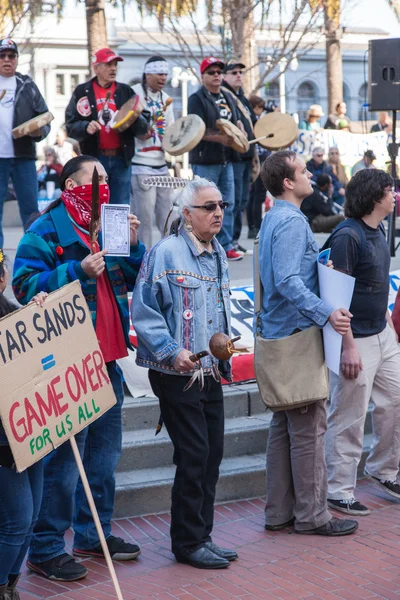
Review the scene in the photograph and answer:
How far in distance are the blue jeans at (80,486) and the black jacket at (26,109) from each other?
3.81 meters

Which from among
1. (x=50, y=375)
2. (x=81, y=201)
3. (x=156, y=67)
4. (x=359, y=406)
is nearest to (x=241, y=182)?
(x=156, y=67)

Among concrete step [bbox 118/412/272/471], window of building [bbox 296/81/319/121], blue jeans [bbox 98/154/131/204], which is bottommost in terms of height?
concrete step [bbox 118/412/272/471]

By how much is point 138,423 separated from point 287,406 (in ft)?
4.39

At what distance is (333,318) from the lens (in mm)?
5156

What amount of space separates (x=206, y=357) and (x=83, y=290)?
2.30ft

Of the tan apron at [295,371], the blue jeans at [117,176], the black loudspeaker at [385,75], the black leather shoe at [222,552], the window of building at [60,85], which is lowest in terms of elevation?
the black leather shoe at [222,552]

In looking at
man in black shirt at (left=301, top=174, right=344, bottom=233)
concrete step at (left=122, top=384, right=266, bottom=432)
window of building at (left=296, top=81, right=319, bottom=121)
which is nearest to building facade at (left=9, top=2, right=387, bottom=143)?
window of building at (left=296, top=81, right=319, bottom=121)

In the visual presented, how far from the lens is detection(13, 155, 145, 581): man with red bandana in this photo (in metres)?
4.79

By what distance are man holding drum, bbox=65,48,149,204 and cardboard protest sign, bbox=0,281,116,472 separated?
13.2 ft

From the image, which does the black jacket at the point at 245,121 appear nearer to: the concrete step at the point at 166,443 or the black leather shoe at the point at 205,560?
the concrete step at the point at 166,443

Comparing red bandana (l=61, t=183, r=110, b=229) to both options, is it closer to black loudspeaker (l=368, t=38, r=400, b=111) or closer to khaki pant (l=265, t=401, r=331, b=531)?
khaki pant (l=265, t=401, r=331, b=531)

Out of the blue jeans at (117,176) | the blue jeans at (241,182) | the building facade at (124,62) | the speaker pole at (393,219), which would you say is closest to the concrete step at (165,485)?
the blue jeans at (117,176)

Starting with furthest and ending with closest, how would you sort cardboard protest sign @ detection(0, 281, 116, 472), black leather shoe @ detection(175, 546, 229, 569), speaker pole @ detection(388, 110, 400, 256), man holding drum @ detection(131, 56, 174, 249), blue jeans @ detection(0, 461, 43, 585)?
1. speaker pole @ detection(388, 110, 400, 256)
2. man holding drum @ detection(131, 56, 174, 249)
3. black leather shoe @ detection(175, 546, 229, 569)
4. blue jeans @ detection(0, 461, 43, 585)
5. cardboard protest sign @ detection(0, 281, 116, 472)

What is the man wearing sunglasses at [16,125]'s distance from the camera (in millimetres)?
8289
